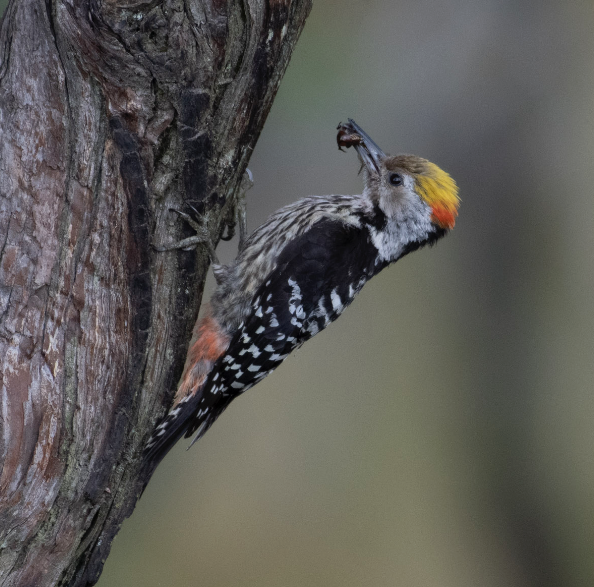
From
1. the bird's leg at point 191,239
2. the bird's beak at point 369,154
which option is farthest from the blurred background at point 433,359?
the bird's leg at point 191,239

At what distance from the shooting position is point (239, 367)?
2535 millimetres

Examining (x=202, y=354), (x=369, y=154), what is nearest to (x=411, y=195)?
(x=369, y=154)

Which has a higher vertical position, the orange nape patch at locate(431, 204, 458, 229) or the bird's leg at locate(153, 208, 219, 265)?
the orange nape patch at locate(431, 204, 458, 229)

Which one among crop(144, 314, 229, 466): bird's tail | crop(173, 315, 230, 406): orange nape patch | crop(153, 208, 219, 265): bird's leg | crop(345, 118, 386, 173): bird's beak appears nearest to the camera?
crop(153, 208, 219, 265): bird's leg

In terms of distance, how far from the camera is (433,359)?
4.46 meters

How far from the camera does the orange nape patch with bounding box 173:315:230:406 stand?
2.47 metres

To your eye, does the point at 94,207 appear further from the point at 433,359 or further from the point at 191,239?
the point at 433,359

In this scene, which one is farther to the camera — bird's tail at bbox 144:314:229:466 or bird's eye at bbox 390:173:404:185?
bird's eye at bbox 390:173:404:185

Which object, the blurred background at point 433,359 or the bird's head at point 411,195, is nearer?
the bird's head at point 411,195

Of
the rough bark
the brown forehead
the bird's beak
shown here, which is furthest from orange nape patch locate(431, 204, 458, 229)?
the rough bark

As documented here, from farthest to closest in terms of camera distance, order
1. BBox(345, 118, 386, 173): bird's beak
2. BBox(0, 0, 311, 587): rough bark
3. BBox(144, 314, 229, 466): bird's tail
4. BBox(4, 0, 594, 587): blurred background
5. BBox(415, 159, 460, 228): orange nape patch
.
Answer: BBox(4, 0, 594, 587): blurred background, BBox(345, 118, 386, 173): bird's beak, BBox(415, 159, 460, 228): orange nape patch, BBox(144, 314, 229, 466): bird's tail, BBox(0, 0, 311, 587): rough bark

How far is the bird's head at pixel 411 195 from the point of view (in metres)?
2.86

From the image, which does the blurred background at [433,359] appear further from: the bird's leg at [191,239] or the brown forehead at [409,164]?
the bird's leg at [191,239]

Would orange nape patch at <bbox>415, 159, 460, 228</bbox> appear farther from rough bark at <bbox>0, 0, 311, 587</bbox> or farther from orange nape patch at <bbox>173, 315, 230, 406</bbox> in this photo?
orange nape patch at <bbox>173, 315, 230, 406</bbox>
